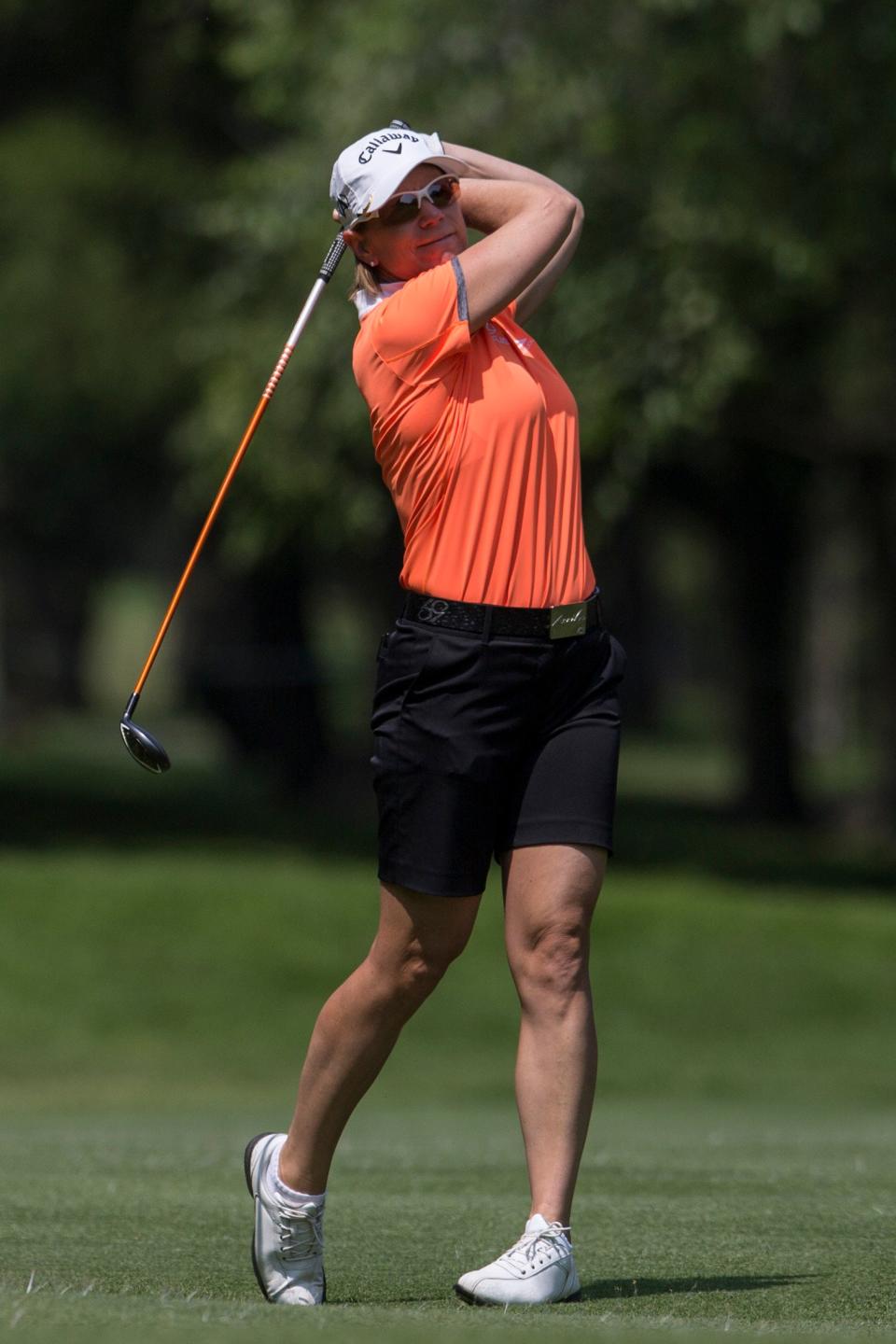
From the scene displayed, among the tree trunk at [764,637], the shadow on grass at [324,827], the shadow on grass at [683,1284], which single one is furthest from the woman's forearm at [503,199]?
the tree trunk at [764,637]

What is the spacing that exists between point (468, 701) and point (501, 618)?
18 cm

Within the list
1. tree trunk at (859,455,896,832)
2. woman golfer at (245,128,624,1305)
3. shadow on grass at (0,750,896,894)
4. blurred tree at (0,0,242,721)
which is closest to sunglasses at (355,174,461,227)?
woman golfer at (245,128,624,1305)

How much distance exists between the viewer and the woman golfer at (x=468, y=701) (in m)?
4.64

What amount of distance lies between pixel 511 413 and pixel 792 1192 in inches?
98.3

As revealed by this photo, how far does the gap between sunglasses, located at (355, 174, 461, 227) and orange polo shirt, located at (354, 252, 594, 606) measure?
13 cm

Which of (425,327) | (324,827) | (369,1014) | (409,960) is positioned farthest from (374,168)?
(324,827)

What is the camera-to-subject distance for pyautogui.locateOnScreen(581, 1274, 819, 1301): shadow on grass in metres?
4.67

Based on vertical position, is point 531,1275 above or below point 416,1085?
above

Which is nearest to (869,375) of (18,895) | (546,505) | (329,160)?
(329,160)

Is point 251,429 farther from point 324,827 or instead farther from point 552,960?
point 324,827

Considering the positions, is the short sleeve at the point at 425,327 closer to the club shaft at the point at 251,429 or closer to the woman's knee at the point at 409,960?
the club shaft at the point at 251,429

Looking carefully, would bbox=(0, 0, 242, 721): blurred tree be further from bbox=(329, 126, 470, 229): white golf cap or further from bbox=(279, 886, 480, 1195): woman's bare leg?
bbox=(279, 886, 480, 1195): woman's bare leg

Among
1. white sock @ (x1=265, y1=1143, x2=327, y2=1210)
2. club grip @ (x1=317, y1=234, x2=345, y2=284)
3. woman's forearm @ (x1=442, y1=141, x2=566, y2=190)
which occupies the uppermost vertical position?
woman's forearm @ (x1=442, y1=141, x2=566, y2=190)

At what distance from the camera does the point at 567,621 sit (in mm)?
4715
